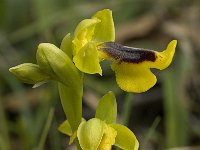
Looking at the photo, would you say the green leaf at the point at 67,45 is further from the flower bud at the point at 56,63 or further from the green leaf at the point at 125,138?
the green leaf at the point at 125,138

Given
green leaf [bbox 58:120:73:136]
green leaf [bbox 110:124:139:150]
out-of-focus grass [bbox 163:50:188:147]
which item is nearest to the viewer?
green leaf [bbox 110:124:139:150]

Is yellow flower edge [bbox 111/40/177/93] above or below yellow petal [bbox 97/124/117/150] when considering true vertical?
above

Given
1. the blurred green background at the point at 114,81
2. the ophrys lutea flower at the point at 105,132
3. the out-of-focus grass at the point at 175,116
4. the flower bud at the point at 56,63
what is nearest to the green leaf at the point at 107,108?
the ophrys lutea flower at the point at 105,132

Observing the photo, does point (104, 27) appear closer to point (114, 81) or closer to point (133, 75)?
point (133, 75)

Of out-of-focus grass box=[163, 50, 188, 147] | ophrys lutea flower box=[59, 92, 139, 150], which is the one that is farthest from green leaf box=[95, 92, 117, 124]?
out-of-focus grass box=[163, 50, 188, 147]

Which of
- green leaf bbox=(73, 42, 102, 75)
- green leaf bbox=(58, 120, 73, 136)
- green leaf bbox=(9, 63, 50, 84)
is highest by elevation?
green leaf bbox=(73, 42, 102, 75)

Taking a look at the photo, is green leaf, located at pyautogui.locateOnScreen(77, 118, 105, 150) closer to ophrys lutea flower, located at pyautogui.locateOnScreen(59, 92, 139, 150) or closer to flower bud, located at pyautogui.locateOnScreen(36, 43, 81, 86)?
ophrys lutea flower, located at pyautogui.locateOnScreen(59, 92, 139, 150)

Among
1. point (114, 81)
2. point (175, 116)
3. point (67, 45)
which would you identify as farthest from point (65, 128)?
point (114, 81)
